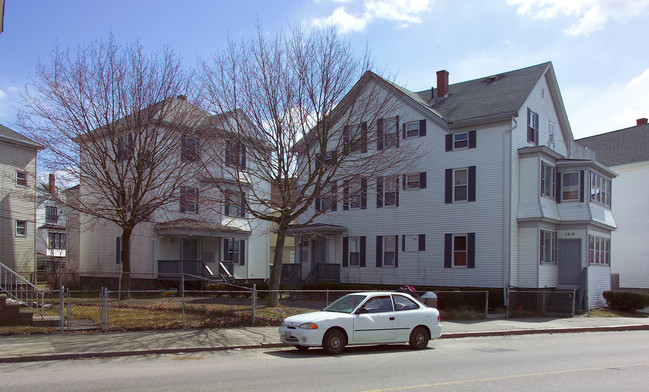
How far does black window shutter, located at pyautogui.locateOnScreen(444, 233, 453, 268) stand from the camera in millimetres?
29031

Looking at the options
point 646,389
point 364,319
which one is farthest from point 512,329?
point 646,389

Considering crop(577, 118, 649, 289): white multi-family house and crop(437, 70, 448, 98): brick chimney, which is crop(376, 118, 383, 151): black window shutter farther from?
crop(577, 118, 649, 289): white multi-family house

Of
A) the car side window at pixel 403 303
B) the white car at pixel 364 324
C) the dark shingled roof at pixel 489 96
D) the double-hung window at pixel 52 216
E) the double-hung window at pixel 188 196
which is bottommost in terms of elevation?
the white car at pixel 364 324

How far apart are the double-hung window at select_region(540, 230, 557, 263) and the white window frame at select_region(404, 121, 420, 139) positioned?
8.29 m

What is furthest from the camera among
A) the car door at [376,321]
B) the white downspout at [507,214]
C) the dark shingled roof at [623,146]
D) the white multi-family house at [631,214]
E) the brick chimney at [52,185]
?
the dark shingled roof at [623,146]

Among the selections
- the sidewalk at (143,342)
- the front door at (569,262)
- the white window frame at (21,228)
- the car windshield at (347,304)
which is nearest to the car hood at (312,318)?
the car windshield at (347,304)

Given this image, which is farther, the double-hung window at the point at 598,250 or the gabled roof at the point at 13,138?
the double-hung window at the point at 598,250

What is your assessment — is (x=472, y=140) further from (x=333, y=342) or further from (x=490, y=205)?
(x=333, y=342)

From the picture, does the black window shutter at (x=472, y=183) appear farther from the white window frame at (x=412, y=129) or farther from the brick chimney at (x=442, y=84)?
the brick chimney at (x=442, y=84)

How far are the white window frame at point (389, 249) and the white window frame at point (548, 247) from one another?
753 centimetres

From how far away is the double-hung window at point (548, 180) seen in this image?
2828cm

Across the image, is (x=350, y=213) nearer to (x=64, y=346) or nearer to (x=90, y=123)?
(x=90, y=123)

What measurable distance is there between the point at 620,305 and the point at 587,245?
326cm

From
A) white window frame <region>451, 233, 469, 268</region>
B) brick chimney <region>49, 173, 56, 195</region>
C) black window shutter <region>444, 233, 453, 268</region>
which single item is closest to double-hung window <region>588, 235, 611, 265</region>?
white window frame <region>451, 233, 469, 268</region>
